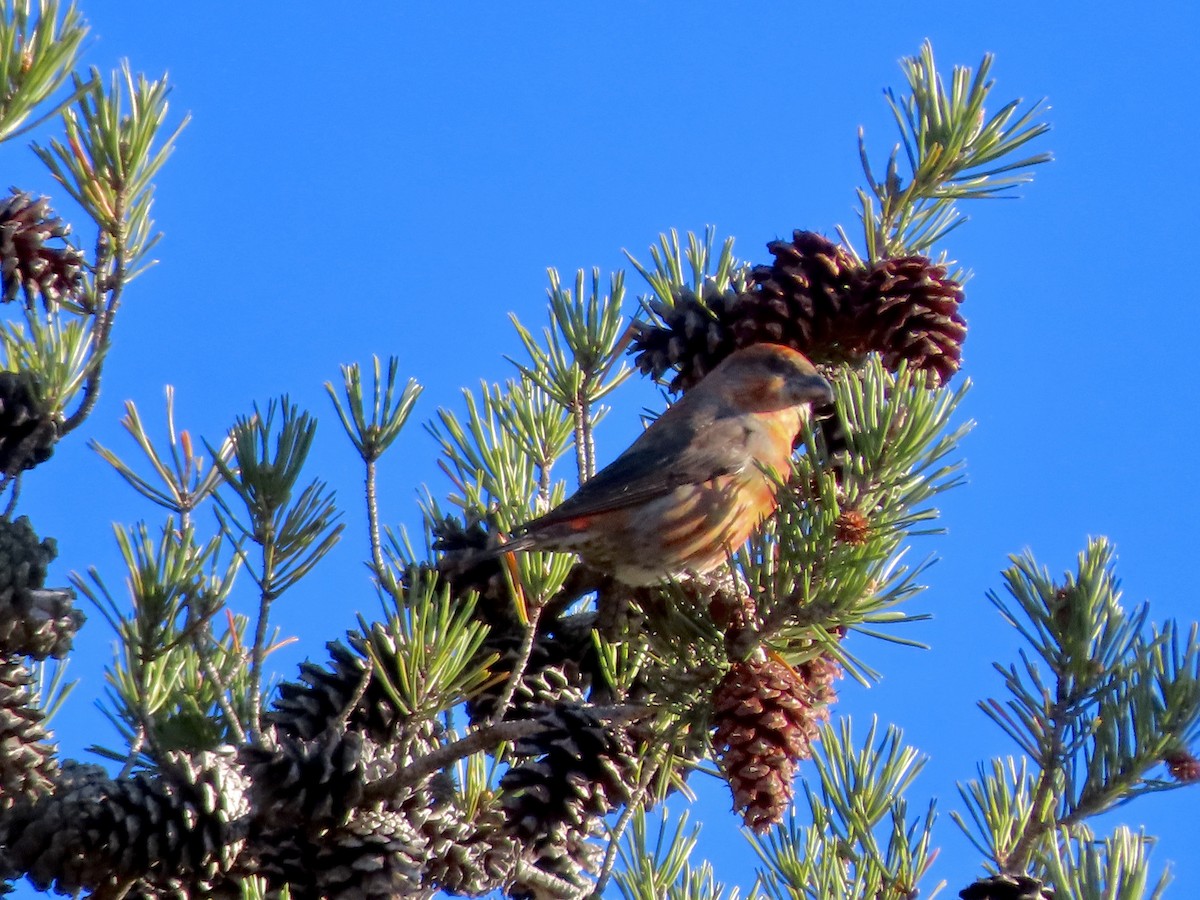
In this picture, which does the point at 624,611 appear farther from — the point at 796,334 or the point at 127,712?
the point at 127,712

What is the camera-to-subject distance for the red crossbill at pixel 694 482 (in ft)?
7.06

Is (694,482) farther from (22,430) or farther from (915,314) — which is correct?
(22,430)

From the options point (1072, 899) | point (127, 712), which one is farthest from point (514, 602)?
point (1072, 899)

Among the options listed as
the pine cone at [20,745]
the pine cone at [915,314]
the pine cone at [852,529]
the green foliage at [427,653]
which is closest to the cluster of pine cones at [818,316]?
the pine cone at [915,314]

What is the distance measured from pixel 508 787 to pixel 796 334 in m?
0.77

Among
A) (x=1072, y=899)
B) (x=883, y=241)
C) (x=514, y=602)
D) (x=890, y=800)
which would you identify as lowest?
(x=1072, y=899)

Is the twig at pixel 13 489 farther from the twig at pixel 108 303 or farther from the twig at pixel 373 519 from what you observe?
the twig at pixel 373 519

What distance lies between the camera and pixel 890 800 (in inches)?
63.5

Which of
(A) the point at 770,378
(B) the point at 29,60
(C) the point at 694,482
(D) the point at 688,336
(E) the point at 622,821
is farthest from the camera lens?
(C) the point at 694,482

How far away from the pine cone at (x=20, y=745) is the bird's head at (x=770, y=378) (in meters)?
1.07

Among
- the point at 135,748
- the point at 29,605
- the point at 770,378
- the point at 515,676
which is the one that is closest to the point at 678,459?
the point at 770,378

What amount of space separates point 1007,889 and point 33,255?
140 cm

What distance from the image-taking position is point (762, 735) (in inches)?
62.1

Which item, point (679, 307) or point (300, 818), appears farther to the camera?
point (679, 307)
